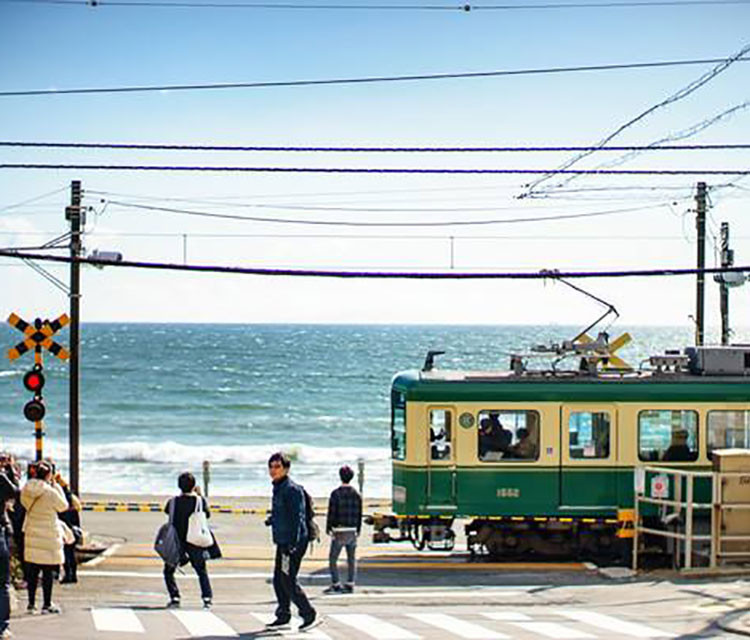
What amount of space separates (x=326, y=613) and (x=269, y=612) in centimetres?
68

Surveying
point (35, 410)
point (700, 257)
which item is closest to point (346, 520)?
point (35, 410)

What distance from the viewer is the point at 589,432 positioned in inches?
874

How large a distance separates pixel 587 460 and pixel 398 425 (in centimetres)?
287

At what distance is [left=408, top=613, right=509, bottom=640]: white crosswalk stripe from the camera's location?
47.3ft

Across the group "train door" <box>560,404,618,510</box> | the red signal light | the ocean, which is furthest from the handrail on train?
the ocean

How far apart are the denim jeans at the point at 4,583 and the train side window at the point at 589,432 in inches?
413

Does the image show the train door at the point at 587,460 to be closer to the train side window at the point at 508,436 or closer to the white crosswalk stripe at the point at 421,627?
the train side window at the point at 508,436

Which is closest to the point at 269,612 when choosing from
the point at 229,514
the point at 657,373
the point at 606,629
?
the point at 606,629

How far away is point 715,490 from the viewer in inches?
793

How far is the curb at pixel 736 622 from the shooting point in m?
14.8

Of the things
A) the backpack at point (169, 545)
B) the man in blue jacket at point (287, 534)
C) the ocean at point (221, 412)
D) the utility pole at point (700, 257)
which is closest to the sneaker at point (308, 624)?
the man in blue jacket at point (287, 534)

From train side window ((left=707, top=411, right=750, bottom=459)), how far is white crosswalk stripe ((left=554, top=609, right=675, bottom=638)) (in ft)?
21.3

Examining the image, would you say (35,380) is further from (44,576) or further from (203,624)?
(203,624)

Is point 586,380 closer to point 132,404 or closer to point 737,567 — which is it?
point 737,567
